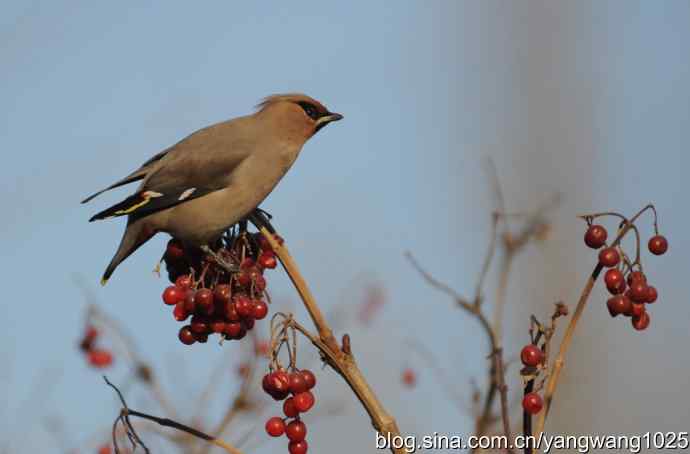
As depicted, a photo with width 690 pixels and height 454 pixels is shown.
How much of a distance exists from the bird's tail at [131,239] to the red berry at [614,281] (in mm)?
1639

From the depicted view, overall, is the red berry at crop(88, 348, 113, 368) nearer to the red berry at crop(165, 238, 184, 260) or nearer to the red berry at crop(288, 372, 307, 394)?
the red berry at crop(165, 238, 184, 260)

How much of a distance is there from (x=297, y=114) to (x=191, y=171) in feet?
1.57

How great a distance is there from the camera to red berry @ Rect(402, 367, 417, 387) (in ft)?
16.4

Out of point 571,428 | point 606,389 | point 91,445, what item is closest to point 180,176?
point 91,445

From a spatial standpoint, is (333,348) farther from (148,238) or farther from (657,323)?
→ (657,323)

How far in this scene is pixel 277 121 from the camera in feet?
13.3

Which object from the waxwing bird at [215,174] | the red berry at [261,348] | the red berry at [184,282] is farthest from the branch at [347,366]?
the red berry at [261,348]

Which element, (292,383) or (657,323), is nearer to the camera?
(292,383)

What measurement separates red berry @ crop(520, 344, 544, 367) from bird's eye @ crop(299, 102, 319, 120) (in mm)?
2120

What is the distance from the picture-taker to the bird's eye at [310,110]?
13.4 ft

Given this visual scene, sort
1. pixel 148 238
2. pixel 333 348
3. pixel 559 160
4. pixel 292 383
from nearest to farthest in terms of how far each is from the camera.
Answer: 1. pixel 333 348
2. pixel 292 383
3. pixel 148 238
4. pixel 559 160

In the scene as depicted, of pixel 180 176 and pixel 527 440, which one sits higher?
pixel 180 176

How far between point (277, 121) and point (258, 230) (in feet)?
4.21

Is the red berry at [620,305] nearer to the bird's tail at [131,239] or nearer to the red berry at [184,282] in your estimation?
the red berry at [184,282]
